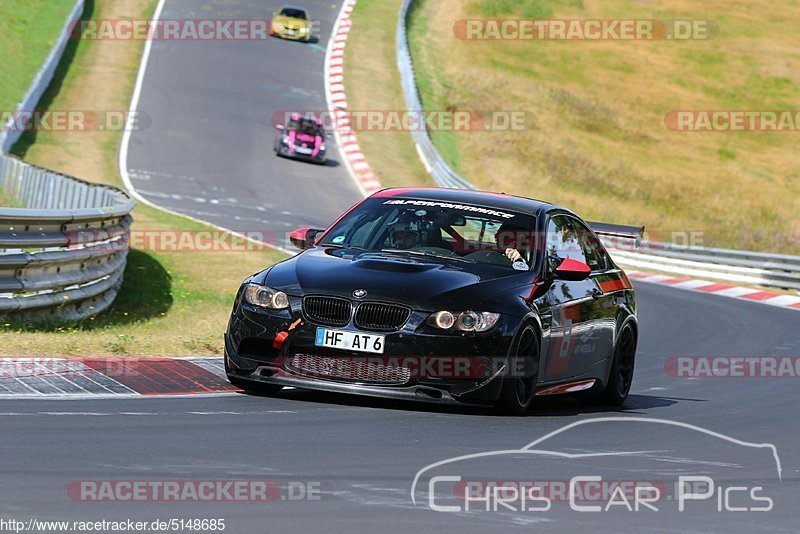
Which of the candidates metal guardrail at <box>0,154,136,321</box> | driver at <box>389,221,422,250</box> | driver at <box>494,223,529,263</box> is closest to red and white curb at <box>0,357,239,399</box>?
driver at <box>389,221,422,250</box>

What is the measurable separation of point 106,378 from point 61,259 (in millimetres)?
4289

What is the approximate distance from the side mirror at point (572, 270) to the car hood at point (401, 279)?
0.73ft

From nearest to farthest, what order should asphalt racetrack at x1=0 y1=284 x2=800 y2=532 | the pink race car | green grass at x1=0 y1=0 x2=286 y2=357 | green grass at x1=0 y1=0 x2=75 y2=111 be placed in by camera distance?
asphalt racetrack at x1=0 y1=284 x2=800 y2=532 → green grass at x1=0 y1=0 x2=286 y2=357 → the pink race car → green grass at x1=0 y1=0 x2=75 y2=111

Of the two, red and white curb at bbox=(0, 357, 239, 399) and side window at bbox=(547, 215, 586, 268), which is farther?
side window at bbox=(547, 215, 586, 268)

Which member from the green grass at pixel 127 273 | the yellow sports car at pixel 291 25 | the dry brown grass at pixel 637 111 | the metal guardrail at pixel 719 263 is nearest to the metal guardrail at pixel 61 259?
the green grass at pixel 127 273

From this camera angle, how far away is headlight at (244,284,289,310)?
8.62m

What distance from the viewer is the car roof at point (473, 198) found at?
385 inches

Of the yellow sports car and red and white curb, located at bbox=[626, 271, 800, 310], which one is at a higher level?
the yellow sports car

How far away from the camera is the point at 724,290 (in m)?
27.0

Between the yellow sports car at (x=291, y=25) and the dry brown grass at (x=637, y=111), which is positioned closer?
the dry brown grass at (x=637, y=111)

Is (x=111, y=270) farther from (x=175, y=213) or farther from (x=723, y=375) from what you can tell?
(x=175, y=213)

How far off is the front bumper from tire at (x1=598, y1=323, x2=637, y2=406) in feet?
6.64

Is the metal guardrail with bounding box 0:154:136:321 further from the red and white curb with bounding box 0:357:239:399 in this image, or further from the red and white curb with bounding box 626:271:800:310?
the red and white curb with bounding box 626:271:800:310

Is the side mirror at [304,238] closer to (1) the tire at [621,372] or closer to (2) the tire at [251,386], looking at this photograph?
(2) the tire at [251,386]
